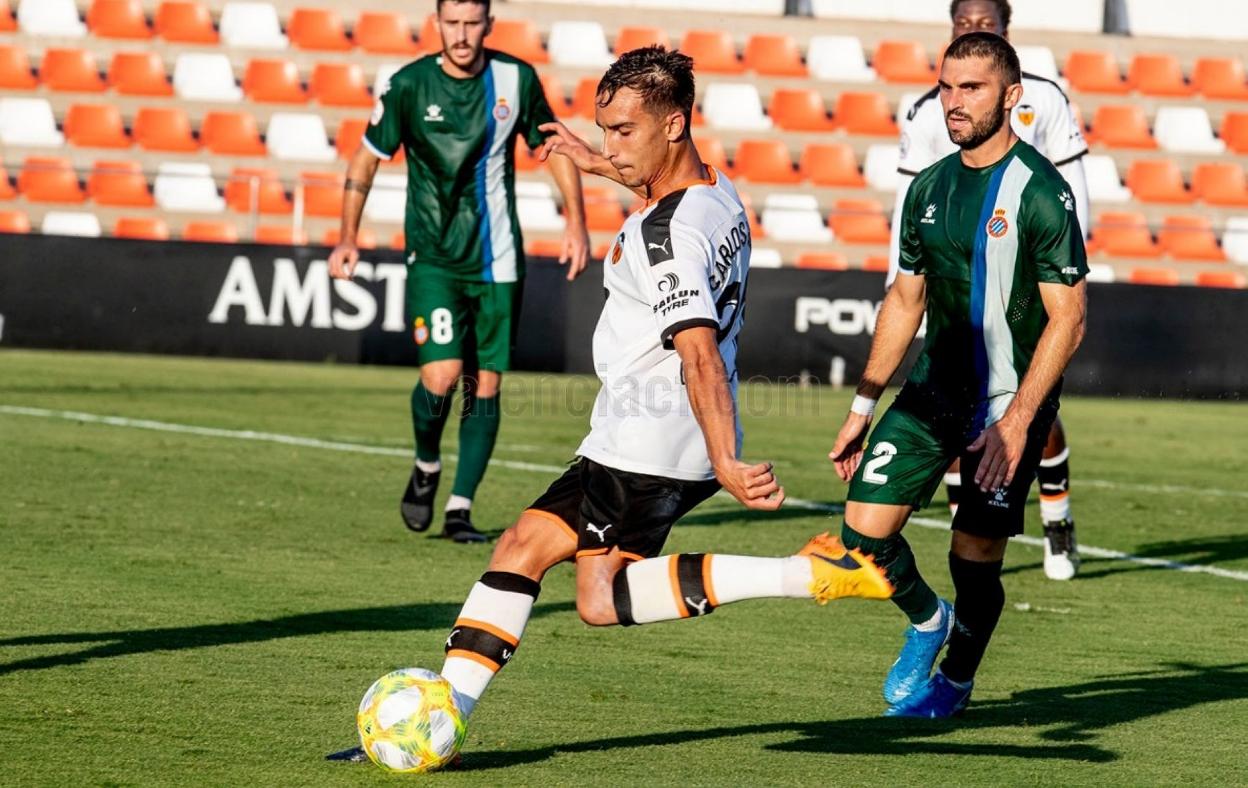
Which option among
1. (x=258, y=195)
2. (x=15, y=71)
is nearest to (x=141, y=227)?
(x=258, y=195)

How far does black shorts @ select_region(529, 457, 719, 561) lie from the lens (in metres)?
4.61

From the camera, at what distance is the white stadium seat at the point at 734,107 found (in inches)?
840

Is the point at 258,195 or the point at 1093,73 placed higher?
the point at 1093,73

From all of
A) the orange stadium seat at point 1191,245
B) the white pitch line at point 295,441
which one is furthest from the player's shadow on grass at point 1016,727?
the orange stadium seat at point 1191,245

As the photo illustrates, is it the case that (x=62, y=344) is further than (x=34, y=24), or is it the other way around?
(x=34, y=24)

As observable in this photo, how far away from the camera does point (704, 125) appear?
69.8ft

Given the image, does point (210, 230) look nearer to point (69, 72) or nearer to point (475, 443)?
point (69, 72)

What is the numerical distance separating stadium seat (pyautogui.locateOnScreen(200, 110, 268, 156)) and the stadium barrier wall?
3798 mm

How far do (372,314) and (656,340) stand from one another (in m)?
12.7

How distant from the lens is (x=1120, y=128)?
22203mm

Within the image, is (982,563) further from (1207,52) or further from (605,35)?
(1207,52)

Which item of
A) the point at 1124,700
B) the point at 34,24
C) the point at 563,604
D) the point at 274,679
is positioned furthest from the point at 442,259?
the point at 34,24

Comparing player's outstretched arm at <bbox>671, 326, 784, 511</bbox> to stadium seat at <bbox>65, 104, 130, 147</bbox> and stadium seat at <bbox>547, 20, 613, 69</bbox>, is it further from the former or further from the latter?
stadium seat at <bbox>547, 20, 613, 69</bbox>

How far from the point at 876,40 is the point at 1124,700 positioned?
58.1 feet
